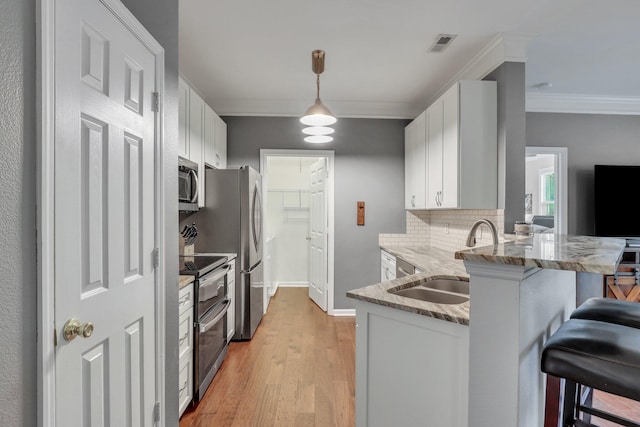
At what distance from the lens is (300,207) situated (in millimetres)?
6016

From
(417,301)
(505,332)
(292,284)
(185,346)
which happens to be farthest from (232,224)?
(292,284)

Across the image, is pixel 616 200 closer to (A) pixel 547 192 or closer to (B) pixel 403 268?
(A) pixel 547 192

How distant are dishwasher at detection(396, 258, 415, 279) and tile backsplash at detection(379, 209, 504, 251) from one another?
0.67 m

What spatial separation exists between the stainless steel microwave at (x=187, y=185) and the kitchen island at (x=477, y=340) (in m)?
1.70

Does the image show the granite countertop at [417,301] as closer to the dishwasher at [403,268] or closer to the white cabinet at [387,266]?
the dishwasher at [403,268]

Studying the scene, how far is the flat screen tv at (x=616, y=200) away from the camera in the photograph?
3.84 m

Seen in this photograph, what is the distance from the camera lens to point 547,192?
6.05 m

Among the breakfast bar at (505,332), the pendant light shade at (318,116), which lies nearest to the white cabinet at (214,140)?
the pendant light shade at (318,116)

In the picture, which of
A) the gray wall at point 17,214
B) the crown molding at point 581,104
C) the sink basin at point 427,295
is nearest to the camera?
the gray wall at point 17,214

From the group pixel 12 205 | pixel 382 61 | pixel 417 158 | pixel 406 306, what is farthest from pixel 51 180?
pixel 417 158

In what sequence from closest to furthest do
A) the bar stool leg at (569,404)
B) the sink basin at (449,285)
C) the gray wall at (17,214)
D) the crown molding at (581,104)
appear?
the gray wall at (17,214)
the bar stool leg at (569,404)
the sink basin at (449,285)
the crown molding at (581,104)

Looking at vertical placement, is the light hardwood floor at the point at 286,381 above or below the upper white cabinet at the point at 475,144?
below

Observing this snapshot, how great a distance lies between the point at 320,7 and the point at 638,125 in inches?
168

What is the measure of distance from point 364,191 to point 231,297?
6.76 ft
